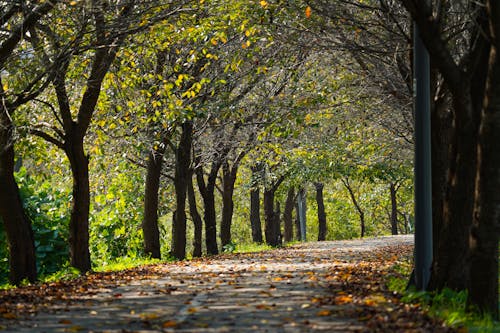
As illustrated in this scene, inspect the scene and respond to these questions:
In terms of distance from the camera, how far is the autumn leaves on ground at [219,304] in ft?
27.3

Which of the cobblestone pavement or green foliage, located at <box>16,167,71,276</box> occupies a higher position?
green foliage, located at <box>16,167,71,276</box>

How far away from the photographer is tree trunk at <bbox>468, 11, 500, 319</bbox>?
340 inches

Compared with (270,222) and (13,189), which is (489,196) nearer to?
(13,189)

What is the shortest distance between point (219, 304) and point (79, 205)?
754 cm

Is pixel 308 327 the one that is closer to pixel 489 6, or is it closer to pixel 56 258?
pixel 489 6

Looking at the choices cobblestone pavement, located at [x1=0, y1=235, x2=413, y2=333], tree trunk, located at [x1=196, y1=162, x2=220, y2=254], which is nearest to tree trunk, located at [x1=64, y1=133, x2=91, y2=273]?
cobblestone pavement, located at [x1=0, y1=235, x2=413, y2=333]

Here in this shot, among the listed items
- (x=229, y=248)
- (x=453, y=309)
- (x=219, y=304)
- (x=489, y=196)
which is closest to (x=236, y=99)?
(x=229, y=248)

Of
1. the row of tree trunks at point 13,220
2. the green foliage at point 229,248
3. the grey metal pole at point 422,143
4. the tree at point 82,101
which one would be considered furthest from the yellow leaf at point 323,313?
the green foliage at point 229,248

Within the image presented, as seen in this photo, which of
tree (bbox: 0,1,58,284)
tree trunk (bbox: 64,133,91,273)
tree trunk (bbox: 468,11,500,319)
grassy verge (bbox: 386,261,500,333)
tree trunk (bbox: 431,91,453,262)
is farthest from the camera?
tree trunk (bbox: 64,133,91,273)

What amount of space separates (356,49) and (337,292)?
17.7ft

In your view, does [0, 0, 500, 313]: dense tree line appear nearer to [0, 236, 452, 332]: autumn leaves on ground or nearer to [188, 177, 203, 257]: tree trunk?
[188, 177, 203, 257]: tree trunk

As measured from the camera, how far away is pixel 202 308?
978 cm

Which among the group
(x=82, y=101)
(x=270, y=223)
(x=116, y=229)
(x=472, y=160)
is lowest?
(x=116, y=229)

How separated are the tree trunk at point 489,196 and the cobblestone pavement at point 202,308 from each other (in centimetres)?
161
